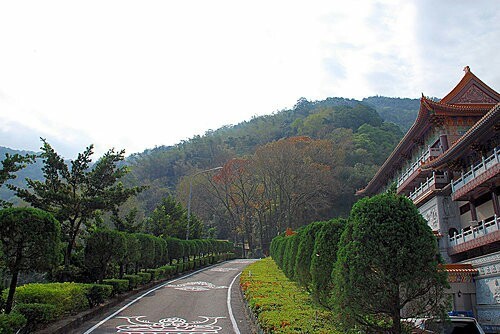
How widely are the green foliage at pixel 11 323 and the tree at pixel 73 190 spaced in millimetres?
7782

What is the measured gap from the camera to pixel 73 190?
1575 centimetres

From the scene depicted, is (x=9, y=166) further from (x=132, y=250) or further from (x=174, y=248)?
(x=174, y=248)

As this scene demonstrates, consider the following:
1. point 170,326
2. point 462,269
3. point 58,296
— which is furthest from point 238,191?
point 58,296

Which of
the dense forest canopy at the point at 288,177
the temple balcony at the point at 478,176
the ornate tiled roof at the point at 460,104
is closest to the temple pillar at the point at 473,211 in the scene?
the temple balcony at the point at 478,176

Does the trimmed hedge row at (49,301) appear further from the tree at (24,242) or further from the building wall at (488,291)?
the building wall at (488,291)

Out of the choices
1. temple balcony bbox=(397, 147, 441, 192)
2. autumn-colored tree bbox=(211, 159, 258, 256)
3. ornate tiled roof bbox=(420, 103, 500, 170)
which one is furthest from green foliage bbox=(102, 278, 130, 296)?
autumn-colored tree bbox=(211, 159, 258, 256)

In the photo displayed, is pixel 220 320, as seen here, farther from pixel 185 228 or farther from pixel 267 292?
pixel 185 228

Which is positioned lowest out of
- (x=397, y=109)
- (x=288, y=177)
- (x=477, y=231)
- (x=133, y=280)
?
(x=133, y=280)

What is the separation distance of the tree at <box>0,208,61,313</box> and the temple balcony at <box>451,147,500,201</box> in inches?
577

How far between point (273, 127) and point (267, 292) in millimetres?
66806

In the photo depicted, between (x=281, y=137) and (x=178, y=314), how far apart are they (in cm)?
6178

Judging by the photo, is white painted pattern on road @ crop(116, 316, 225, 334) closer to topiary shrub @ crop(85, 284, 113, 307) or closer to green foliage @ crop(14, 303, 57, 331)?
topiary shrub @ crop(85, 284, 113, 307)

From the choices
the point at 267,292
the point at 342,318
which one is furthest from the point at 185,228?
the point at 342,318

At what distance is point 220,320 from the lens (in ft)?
35.4
